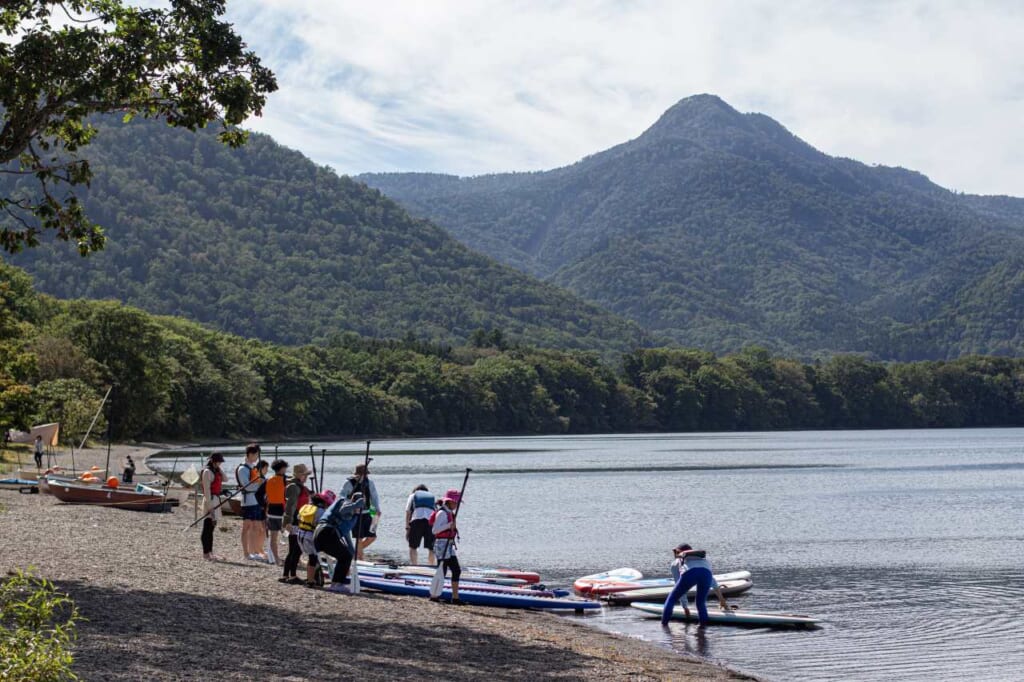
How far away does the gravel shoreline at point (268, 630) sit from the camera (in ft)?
46.3

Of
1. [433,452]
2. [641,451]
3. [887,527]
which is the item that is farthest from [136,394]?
[887,527]

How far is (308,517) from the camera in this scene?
22438 millimetres

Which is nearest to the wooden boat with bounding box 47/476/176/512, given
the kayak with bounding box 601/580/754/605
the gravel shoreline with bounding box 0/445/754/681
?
the gravel shoreline with bounding box 0/445/754/681

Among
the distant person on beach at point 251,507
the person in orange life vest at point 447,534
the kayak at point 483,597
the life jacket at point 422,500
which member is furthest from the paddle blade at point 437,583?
the distant person on beach at point 251,507

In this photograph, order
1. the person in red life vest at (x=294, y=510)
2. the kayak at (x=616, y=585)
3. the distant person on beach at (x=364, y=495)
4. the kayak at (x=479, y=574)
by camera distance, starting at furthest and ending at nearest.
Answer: the kayak at (x=616, y=585) < the kayak at (x=479, y=574) < the distant person on beach at (x=364, y=495) < the person in red life vest at (x=294, y=510)

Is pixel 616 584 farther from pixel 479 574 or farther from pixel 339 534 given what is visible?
pixel 339 534

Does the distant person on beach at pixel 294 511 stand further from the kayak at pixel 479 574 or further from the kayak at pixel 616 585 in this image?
the kayak at pixel 616 585

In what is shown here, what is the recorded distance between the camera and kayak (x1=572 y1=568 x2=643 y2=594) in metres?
28.9

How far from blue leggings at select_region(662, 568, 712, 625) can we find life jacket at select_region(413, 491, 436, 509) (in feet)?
17.6

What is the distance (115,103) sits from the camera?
63.6 feet

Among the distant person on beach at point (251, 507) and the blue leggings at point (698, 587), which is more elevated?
the distant person on beach at point (251, 507)

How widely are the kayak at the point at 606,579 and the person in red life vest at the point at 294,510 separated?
7.54m

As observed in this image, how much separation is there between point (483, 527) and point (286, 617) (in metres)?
29.0

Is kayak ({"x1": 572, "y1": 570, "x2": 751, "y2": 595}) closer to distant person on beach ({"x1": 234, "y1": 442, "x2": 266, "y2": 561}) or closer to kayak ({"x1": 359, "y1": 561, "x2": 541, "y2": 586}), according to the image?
kayak ({"x1": 359, "y1": 561, "x2": 541, "y2": 586})
